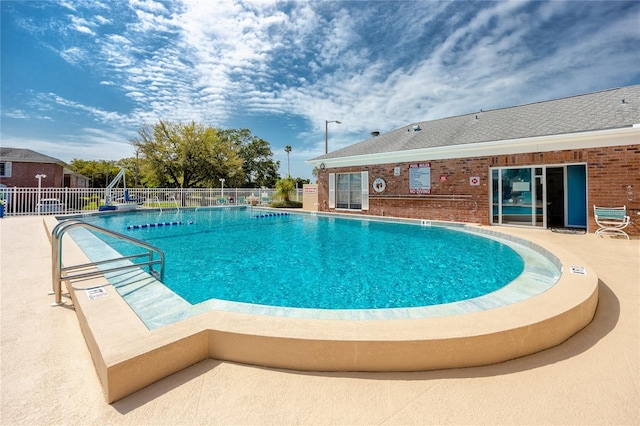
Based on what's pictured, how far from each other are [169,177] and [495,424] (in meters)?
35.0

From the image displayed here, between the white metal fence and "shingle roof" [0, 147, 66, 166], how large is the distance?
876 cm

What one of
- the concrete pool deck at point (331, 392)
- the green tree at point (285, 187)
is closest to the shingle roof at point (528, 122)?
the green tree at point (285, 187)

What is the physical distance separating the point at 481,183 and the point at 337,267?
8214 mm

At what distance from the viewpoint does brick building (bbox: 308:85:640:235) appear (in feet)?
27.7

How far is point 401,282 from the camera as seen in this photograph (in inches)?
194

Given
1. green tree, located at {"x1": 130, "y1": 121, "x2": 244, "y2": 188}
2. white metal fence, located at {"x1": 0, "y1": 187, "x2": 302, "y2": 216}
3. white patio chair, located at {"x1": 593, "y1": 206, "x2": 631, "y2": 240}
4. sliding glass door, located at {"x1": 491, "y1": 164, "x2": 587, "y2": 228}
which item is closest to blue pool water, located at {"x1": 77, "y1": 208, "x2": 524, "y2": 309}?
sliding glass door, located at {"x1": 491, "y1": 164, "x2": 587, "y2": 228}

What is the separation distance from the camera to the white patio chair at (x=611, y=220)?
792 cm

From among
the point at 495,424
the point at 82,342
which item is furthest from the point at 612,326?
the point at 82,342


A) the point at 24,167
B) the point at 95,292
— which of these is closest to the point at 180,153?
the point at 24,167

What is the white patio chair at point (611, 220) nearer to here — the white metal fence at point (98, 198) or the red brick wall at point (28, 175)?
the white metal fence at point (98, 198)

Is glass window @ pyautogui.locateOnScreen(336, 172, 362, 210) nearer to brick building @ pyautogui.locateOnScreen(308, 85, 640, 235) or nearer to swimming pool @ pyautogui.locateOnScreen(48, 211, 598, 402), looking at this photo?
brick building @ pyautogui.locateOnScreen(308, 85, 640, 235)

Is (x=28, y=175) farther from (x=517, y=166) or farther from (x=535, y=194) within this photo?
(x=535, y=194)

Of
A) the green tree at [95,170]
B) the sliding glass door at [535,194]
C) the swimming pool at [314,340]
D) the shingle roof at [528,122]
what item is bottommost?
the swimming pool at [314,340]

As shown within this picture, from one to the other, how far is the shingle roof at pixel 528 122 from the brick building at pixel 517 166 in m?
0.03
